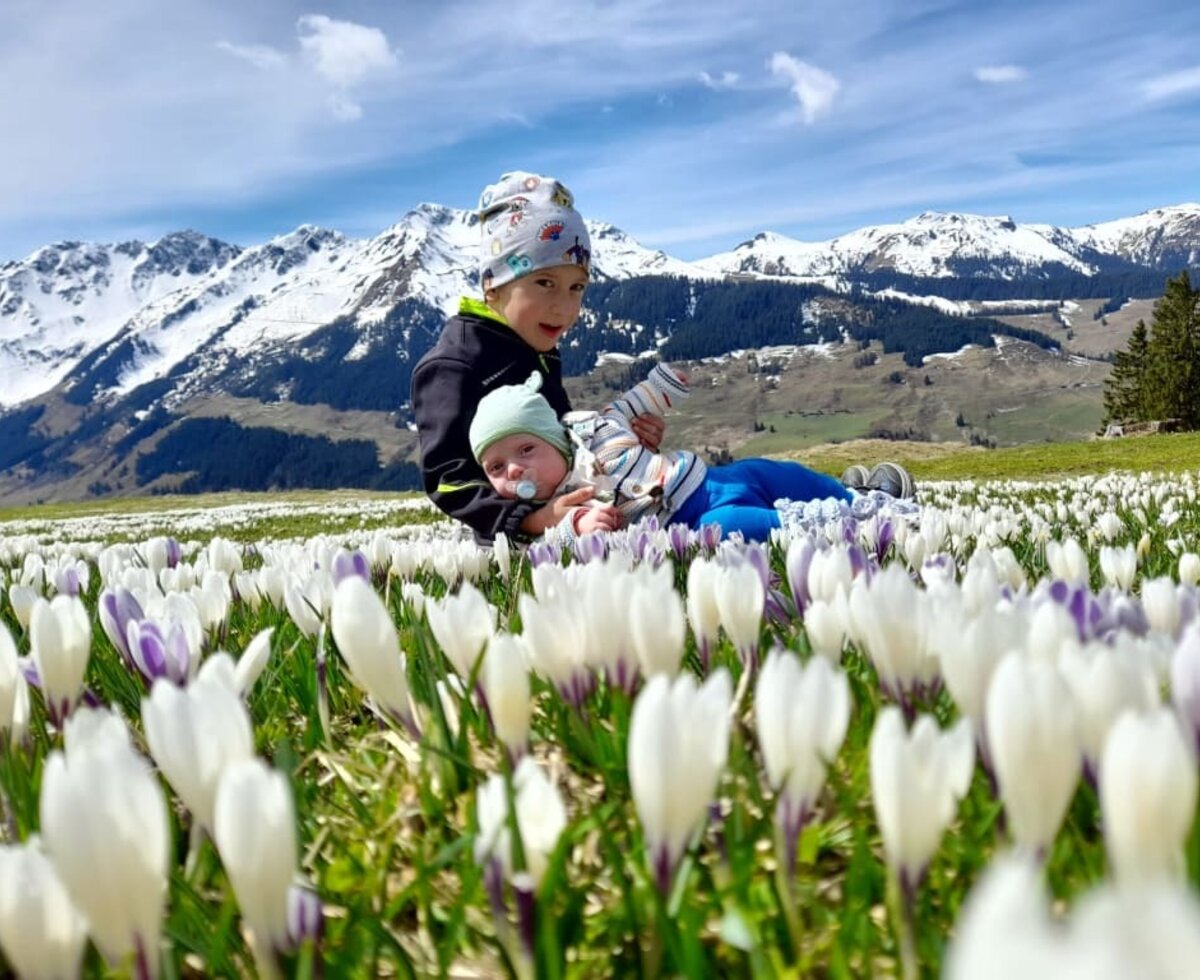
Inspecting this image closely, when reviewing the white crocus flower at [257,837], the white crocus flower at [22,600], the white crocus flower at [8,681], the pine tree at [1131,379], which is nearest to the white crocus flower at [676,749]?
the white crocus flower at [257,837]

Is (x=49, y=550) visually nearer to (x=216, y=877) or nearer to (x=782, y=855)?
(x=216, y=877)

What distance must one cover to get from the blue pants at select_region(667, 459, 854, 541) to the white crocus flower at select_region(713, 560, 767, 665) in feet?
A: 15.1

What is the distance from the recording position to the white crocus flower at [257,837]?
124 cm

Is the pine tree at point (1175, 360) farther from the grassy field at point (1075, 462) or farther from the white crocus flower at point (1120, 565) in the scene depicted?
the white crocus flower at point (1120, 565)

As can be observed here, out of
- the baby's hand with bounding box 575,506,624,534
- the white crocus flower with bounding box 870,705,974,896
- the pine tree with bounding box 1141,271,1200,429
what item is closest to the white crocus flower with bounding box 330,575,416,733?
the white crocus flower with bounding box 870,705,974,896

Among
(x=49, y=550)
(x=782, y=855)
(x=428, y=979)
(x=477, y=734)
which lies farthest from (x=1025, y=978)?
(x=49, y=550)

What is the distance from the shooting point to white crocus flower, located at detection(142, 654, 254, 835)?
1.50 metres

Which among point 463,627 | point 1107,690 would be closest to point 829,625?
point 463,627

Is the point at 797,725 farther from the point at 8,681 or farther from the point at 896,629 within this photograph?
the point at 8,681

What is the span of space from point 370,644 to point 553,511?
5306 millimetres

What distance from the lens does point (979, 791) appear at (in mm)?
1717

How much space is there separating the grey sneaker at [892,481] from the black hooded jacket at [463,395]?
3.97 metres

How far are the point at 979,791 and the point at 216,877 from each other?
137cm

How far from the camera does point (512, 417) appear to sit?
7.55 meters
